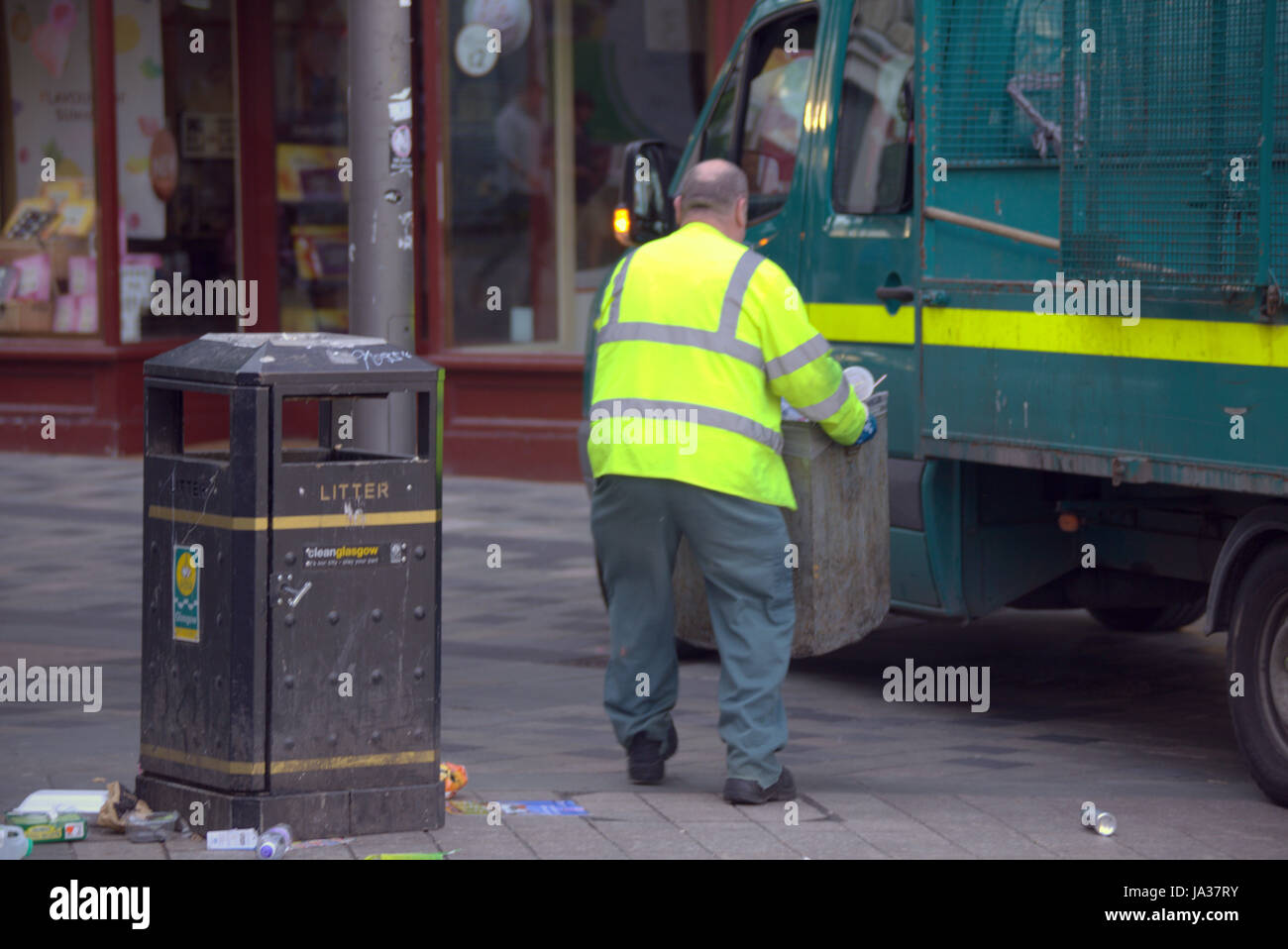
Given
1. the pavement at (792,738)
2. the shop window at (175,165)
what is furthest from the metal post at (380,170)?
the shop window at (175,165)

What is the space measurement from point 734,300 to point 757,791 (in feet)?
4.37

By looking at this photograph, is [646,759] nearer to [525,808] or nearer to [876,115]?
[525,808]

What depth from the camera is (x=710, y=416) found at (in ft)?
18.8

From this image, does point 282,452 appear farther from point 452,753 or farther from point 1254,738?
point 1254,738

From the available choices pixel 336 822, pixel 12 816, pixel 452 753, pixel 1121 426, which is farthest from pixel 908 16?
pixel 12 816

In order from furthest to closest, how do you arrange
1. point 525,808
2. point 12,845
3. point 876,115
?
point 876,115 → point 525,808 → point 12,845

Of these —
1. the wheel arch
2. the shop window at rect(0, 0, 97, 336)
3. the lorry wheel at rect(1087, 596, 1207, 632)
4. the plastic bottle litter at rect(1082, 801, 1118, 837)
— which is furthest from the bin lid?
the shop window at rect(0, 0, 97, 336)

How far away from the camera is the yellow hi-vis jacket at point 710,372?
5734 mm

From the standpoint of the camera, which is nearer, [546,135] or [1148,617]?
[1148,617]

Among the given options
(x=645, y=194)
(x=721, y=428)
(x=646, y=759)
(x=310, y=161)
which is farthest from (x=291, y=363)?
(x=310, y=161)

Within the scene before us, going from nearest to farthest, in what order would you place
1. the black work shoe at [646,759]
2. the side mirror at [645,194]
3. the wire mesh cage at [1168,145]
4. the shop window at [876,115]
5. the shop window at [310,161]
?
the wire mesh cage at [1168,145] < the black work shoe at [646,759] < the shop window at [876,115] < the side mirror at [645,194] < the shop window at [310,161]

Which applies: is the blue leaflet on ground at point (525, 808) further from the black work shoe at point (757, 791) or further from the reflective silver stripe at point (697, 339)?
the reflective silver stripe at point (697, 339)

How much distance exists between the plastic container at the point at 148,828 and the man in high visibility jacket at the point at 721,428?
1460 millimetres

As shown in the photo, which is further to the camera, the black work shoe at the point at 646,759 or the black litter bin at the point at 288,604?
the black work shoe at the point at 646,759
